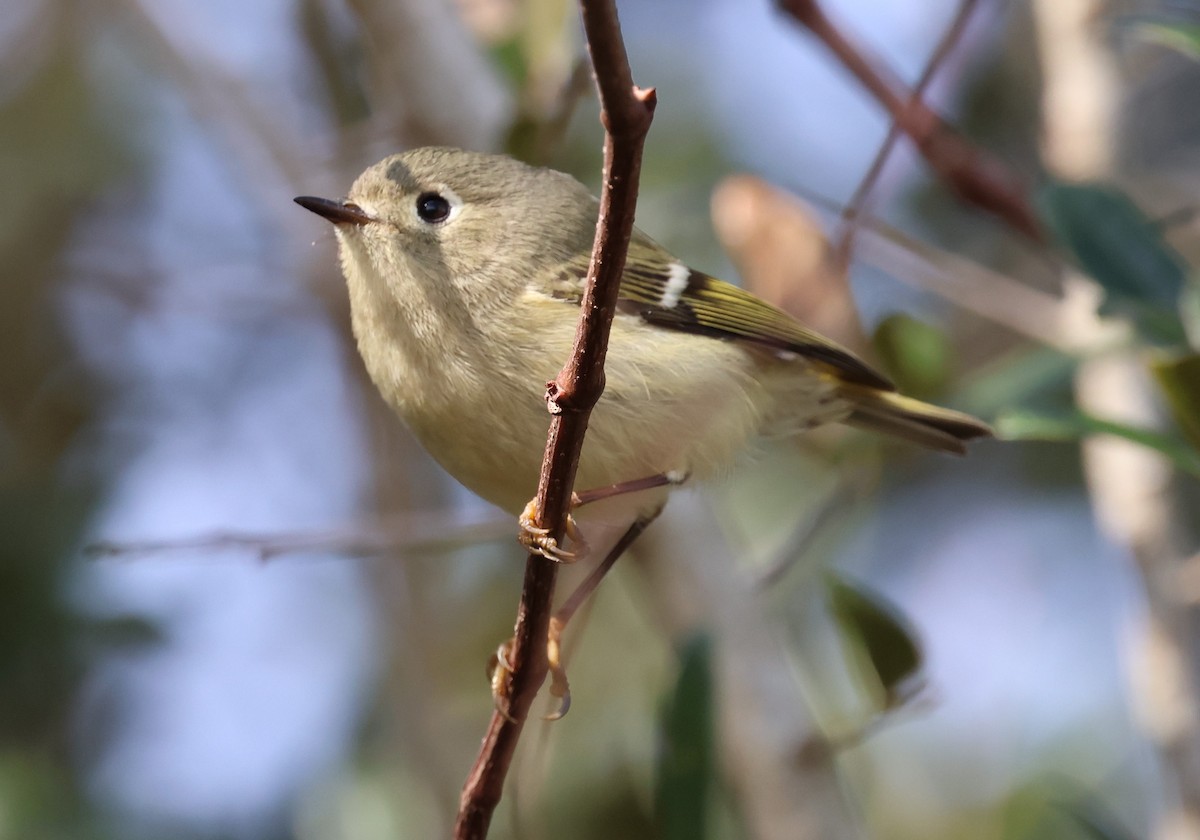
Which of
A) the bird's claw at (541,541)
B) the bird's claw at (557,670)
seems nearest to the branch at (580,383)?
the bird's claw at (541,541)

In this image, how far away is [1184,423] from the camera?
1.43 meters

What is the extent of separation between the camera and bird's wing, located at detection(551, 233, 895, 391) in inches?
68.9

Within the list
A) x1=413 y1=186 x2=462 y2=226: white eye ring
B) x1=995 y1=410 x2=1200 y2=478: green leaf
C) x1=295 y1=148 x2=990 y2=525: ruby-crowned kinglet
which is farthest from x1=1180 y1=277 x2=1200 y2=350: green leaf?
x1=413 y1=186 x2=462 y2=226: white eye ring

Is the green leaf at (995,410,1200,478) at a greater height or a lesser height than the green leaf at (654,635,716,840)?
greater

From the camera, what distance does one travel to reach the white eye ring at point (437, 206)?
1664mm

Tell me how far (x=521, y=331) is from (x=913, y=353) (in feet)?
2.60

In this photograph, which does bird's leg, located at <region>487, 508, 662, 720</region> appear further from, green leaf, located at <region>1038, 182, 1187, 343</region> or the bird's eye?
green leaf, located at <region>1038, 182, 1187, 343</region>

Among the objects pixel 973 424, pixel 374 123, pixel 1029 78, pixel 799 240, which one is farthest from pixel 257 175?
pixel 1029 78

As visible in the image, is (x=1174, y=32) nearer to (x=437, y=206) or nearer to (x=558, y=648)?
(x=437, y=206)

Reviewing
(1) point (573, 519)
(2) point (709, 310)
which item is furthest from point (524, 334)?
(2) point (709, 310)

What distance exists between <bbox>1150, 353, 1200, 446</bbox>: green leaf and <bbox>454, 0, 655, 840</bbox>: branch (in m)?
0.71

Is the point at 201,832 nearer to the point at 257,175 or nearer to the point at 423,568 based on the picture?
the point at 423,568

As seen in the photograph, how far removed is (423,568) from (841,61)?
1.40 meters

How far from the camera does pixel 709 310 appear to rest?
1.80m
